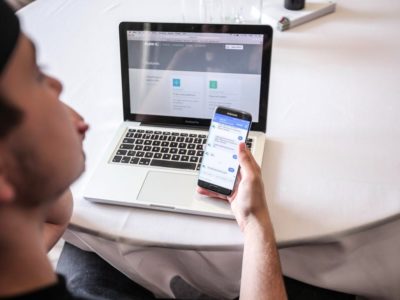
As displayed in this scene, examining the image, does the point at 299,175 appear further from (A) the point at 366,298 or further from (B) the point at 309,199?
(A) the point at 366,298

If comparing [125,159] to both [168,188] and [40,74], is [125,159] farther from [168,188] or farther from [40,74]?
[40,74]

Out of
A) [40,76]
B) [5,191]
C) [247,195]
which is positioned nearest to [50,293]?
[5,191]

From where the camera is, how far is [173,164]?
2.77 feet

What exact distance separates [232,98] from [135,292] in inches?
17.6

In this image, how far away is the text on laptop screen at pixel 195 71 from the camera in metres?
0.86

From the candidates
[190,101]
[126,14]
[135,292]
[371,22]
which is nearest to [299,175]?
[190,101]

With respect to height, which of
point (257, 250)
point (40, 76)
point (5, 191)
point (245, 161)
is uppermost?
point (40, 76)

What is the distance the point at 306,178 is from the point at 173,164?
26cm

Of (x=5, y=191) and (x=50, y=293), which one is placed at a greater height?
(x=5, y=191)

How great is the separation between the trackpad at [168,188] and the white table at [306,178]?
30 mm

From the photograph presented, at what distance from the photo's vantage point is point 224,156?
2.61 ft

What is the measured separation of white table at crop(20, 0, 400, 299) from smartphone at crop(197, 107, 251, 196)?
0.07 meters

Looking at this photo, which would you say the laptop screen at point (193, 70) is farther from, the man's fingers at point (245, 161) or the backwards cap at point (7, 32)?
the backwards cap at point (7, 32)

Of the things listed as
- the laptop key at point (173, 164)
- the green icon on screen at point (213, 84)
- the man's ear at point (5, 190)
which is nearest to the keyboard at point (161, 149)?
the laptop key at point (173, 164)
